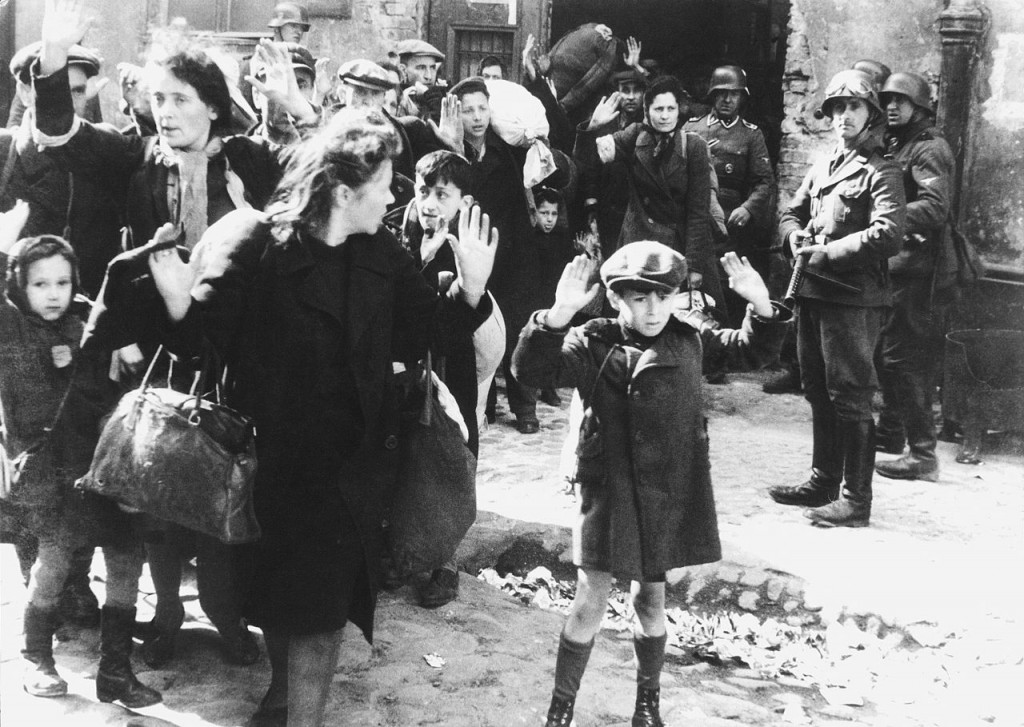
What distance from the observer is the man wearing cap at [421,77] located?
25.9 feet

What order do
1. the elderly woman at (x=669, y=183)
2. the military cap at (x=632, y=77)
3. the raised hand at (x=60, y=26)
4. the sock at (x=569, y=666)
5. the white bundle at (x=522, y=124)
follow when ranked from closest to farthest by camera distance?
the sock at (x=569, y=666) → the raised hand at (x=60, y=26) → the elderly woman at (x=669, y=183) → the white bundle at (x=522, y=124) → the military cap at (x=632, y=77)

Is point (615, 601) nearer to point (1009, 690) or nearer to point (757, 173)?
point (1009, 690)

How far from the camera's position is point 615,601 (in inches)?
231

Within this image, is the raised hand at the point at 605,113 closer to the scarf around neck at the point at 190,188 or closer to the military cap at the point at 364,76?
the military cap at the point at 364,76

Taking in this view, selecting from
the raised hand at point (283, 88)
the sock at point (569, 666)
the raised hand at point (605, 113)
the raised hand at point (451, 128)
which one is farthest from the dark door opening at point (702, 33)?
the sock at point (569, 666)

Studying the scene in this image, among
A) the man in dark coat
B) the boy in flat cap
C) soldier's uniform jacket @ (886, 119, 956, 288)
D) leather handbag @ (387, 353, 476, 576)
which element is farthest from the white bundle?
leather handbag @ (387, 353, 476, 576)

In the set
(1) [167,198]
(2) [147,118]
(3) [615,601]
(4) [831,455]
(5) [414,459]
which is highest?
(2) [147,118]

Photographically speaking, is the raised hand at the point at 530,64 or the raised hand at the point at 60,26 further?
the raised hand at the point at 530,64

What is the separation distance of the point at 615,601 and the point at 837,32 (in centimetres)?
540

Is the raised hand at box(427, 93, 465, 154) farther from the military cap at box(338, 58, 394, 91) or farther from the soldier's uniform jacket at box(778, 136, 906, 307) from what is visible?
the soldier's uniform jacket at box(778, 136, 906, 307)

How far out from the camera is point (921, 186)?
7.11 metres

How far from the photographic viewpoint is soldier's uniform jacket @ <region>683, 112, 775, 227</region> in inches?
362

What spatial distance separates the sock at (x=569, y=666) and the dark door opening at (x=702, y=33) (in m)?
8.71

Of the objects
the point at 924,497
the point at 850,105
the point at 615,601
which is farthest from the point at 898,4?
the point at 615,601
